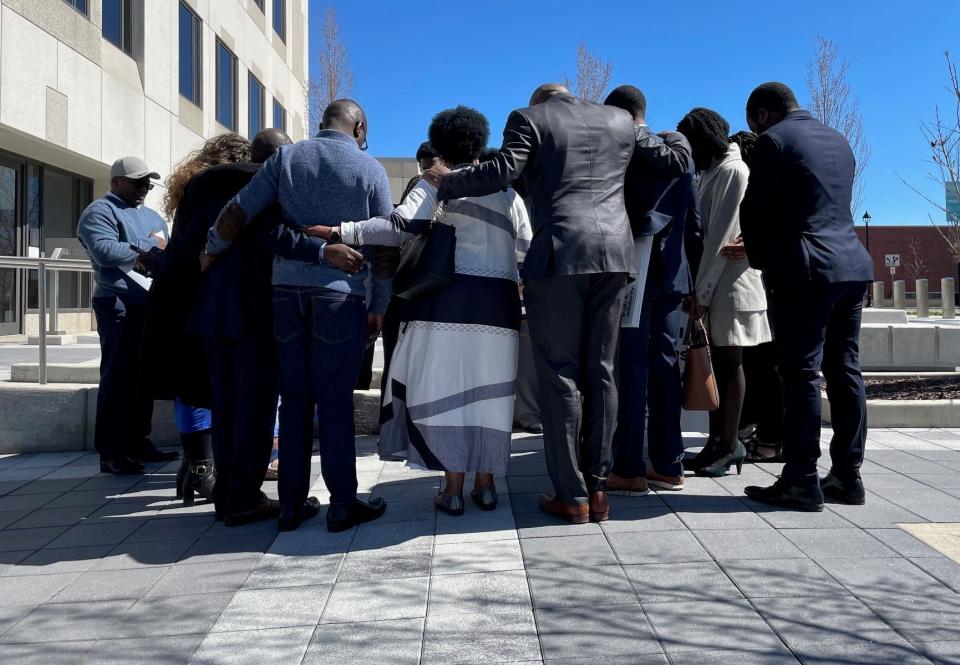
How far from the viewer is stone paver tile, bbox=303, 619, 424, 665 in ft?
7.55

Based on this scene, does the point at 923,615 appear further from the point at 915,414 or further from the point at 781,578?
the point at 915,414

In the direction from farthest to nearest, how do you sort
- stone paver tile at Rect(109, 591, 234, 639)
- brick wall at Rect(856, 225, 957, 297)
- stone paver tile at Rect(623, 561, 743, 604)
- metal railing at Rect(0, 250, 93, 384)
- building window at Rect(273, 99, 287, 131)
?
brick wall at Rect(856, 225, 957, 297)
building window at Rect(273, 99, 287, 131)
metal railing at Rect(0, 250, 93, 384)
stone paver tile at Rect(623, 561, 743, 604)
stone paver tile at Rect(109, 591, 234, 639)

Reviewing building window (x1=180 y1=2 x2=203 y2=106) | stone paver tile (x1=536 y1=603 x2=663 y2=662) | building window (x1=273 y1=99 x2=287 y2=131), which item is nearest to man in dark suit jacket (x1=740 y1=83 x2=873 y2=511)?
stone paver tile (x1=536 y1=603 x2=663 y2=662)

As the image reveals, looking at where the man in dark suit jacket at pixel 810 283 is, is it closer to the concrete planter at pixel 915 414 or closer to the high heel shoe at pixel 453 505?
the high heel shoe at pixel 453 505

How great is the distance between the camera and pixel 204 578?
306cm

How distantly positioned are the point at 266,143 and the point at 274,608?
2255 mm

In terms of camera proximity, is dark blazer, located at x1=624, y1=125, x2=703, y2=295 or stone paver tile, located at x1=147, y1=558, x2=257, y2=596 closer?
stone paver tile, located at x1=147, y1=558, x2=257, y2=596

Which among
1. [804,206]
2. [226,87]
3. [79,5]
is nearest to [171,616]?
[804,206]

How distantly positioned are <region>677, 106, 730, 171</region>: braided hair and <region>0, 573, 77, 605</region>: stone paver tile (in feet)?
12.5

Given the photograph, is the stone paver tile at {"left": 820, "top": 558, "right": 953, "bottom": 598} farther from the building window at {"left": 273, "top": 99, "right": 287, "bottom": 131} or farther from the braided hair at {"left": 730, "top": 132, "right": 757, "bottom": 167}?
the building window at {"left": 273, "top": 99, "right": 287, "bottom": 131}

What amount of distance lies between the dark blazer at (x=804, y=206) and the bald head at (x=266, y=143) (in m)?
2.32

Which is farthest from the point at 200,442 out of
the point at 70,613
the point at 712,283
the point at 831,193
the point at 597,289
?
the point at 831,193

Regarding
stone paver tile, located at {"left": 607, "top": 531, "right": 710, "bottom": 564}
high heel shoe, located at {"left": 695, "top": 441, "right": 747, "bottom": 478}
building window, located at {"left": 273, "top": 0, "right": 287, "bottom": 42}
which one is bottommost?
stone paver tile, located at {"left": 607, "top": 531, "right": 710, "bottom": 564}

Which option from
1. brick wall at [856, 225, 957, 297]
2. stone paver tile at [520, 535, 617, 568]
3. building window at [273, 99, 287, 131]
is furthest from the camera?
brick wall at [856, 225, 957, 297]
